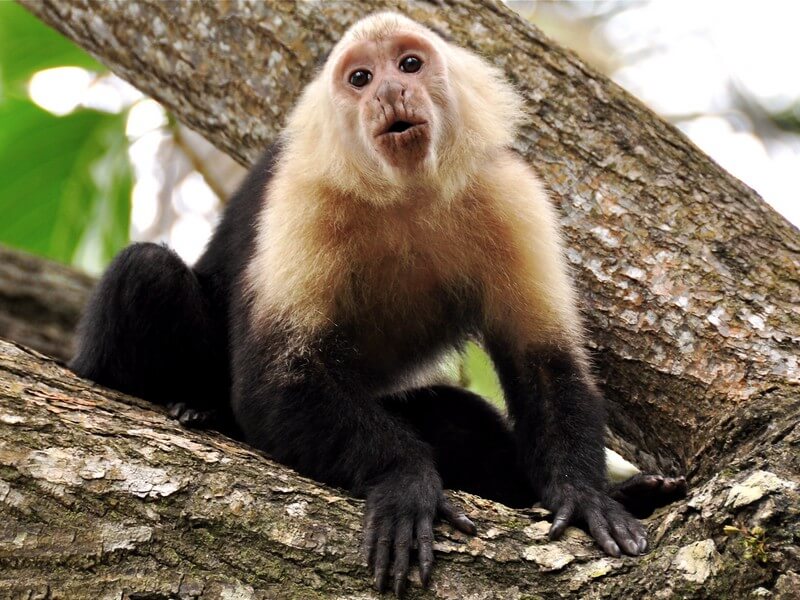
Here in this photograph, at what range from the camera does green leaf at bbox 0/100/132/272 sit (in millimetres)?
6879

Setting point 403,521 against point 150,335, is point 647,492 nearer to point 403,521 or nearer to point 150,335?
point 403,521

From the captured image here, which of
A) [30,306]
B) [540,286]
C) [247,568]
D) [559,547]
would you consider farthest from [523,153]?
[30,306]

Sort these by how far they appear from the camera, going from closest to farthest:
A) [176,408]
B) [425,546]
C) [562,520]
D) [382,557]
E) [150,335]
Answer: [382,557]
[425,546]
[562,520]
[176,408]
[150,335]

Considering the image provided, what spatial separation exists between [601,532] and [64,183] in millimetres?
5333

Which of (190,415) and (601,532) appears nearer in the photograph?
(601,532)

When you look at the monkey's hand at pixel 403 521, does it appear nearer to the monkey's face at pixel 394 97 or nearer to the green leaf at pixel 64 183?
the monkey's face at pixel 394 97

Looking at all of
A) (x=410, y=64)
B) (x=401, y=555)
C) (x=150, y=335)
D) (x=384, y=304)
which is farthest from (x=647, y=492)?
(x=150, y=335)

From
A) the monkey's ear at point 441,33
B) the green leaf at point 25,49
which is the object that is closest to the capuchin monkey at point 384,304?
the monkey's ear at point 441,33

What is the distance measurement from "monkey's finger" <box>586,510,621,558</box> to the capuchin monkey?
172 mm

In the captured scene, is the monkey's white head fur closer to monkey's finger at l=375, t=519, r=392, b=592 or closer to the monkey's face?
the monkey's face

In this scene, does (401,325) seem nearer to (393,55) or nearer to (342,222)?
(342,222)

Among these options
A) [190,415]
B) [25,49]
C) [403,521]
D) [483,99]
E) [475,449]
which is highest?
[25,49]

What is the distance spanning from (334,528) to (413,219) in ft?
5.09

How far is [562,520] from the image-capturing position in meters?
3.18
